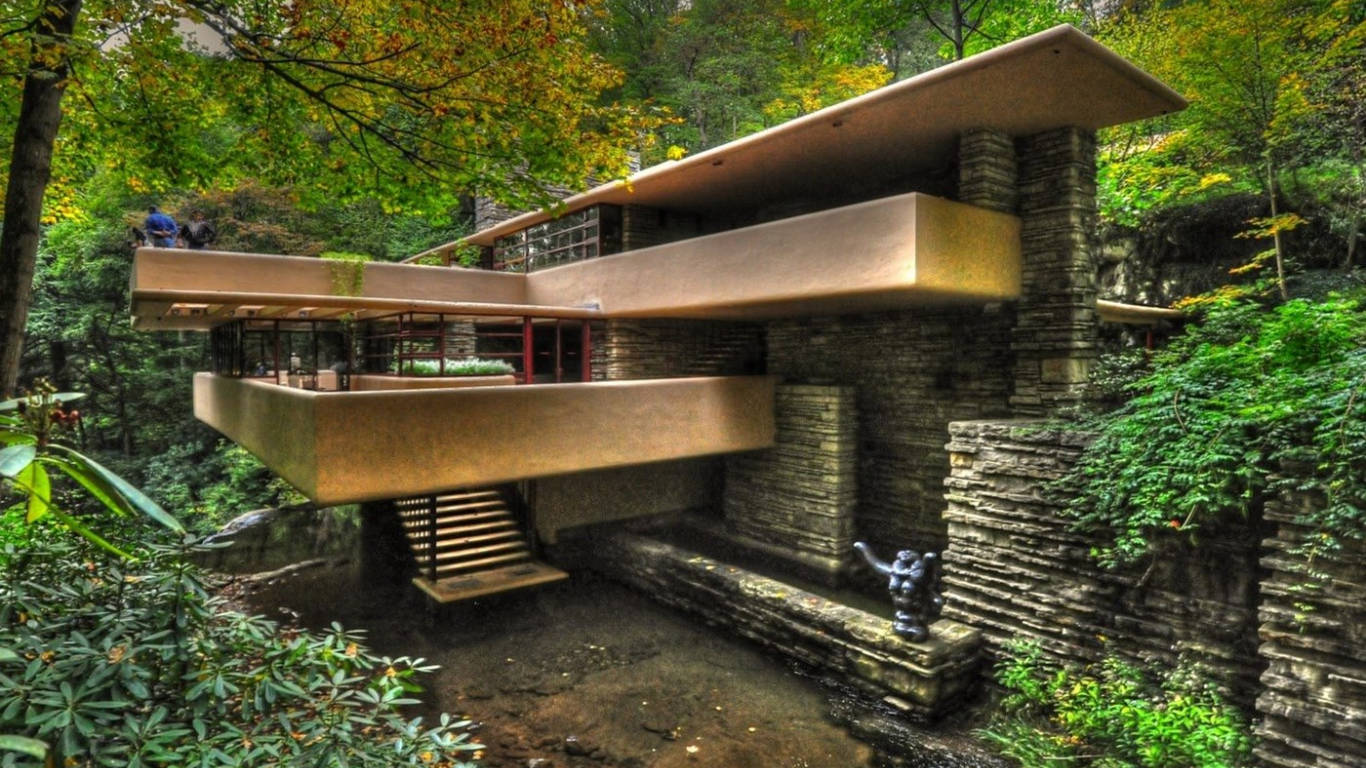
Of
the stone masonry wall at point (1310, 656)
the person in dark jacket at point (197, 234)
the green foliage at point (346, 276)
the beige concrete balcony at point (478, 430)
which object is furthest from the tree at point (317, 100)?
the stone masonry wall at point (1310, 656)

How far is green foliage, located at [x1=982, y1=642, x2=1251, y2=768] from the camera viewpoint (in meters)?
5.46

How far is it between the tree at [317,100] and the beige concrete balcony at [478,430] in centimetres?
246

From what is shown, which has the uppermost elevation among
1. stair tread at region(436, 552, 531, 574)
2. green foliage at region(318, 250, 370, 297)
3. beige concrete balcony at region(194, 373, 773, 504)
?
green foliage at region(318, 250, 370, 297)

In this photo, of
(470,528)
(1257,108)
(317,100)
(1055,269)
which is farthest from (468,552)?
(1257,108)

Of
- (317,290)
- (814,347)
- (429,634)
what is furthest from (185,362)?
(814,347)

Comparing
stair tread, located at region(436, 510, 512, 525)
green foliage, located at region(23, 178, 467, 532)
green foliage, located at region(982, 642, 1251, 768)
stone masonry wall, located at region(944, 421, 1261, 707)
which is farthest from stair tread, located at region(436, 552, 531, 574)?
green foliage, located at region(23, 178, 467, 532)

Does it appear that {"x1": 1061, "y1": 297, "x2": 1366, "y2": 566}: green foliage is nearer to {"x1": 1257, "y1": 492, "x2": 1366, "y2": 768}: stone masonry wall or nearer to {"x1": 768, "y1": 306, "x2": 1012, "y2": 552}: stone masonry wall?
{"x1": 1257, "y1": 492, "x2": 1366, "y2": 768}: stone masonry wall

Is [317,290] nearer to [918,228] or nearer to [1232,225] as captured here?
[918,228]

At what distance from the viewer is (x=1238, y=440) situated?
224 inches

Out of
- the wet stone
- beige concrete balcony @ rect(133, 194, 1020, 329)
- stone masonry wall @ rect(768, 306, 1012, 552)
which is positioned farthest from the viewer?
stone masonry wall @ rect(768, 306, 1012, 552)

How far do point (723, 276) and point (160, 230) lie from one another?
10515 mm

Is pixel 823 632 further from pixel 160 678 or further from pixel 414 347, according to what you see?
pixel 414 347

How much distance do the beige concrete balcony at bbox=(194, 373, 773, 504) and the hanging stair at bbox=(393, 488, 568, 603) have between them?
110 inches

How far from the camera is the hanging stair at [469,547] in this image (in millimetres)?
10430
